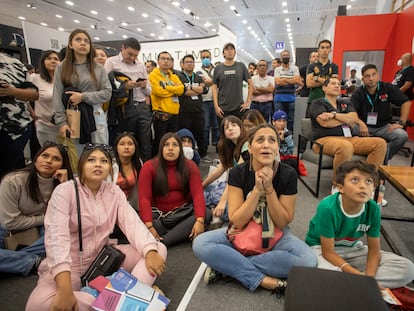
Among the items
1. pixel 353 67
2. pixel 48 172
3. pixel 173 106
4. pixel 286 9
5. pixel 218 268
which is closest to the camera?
Answer: pixel 218 268

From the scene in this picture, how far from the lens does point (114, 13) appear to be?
11.4 metres

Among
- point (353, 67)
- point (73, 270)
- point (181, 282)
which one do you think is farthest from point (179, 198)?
point (353, 67)

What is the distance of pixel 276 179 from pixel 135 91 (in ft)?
6.82

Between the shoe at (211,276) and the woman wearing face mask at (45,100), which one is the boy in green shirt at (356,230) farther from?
the woman wearing face mask at (45,100)

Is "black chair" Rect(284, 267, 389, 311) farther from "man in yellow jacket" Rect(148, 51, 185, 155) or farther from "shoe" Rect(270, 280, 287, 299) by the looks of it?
"man in yellow jacket" Rect(148, 51, 185, 155)

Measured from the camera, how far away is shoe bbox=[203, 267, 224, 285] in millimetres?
1736

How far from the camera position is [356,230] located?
1.64 m

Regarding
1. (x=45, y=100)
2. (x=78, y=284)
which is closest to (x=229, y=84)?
(x=45, y=100)

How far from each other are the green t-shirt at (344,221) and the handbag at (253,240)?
285mm

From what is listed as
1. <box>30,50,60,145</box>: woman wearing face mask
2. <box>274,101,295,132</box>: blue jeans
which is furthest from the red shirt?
<box>274,101,295,132</box>: blue jeans

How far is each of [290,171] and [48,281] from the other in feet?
4.81

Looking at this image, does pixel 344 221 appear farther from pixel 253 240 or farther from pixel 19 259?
pixel 19 259

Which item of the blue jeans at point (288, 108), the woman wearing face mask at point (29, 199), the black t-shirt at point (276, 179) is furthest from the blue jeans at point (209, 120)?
the black t-shirt at point (276, 179)

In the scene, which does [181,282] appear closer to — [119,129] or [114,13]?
[119,129]
